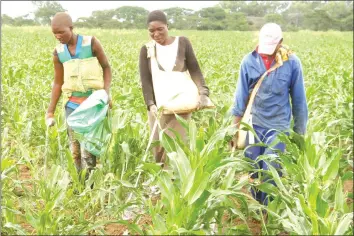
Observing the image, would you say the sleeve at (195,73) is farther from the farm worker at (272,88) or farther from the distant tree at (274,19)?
the distant tree at (274,19)

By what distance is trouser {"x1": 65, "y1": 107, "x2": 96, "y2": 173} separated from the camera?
324cm

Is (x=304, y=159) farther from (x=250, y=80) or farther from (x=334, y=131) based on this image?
(x=334, y=131)

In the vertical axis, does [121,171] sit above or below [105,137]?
below

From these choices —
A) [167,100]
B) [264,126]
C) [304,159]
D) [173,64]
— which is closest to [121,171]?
[167,100]

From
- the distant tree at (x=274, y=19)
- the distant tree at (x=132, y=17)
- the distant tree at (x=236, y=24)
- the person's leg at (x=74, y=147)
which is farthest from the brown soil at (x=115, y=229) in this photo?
the distant tree at (x=274, y=19)

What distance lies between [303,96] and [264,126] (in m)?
0.30

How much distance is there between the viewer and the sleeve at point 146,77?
3170mm

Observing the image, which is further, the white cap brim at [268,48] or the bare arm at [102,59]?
the bare arm at [102,59]

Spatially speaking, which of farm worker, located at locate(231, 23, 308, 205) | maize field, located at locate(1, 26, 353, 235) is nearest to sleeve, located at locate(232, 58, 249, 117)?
farm worker, located at locate(231, 23, 308, 205)

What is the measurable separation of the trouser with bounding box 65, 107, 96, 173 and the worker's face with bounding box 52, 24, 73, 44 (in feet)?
1.75

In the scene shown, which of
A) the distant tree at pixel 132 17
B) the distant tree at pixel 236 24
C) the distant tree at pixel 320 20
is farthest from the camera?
the distant tree at pixel 320 20

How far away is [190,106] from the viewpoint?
3104 millimetres

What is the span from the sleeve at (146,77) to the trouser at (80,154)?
52 cm

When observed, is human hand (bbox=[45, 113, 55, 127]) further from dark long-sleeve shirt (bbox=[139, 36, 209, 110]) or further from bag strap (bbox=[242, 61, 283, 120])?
bag strap (bbox=[242, 61, 283, 120])
